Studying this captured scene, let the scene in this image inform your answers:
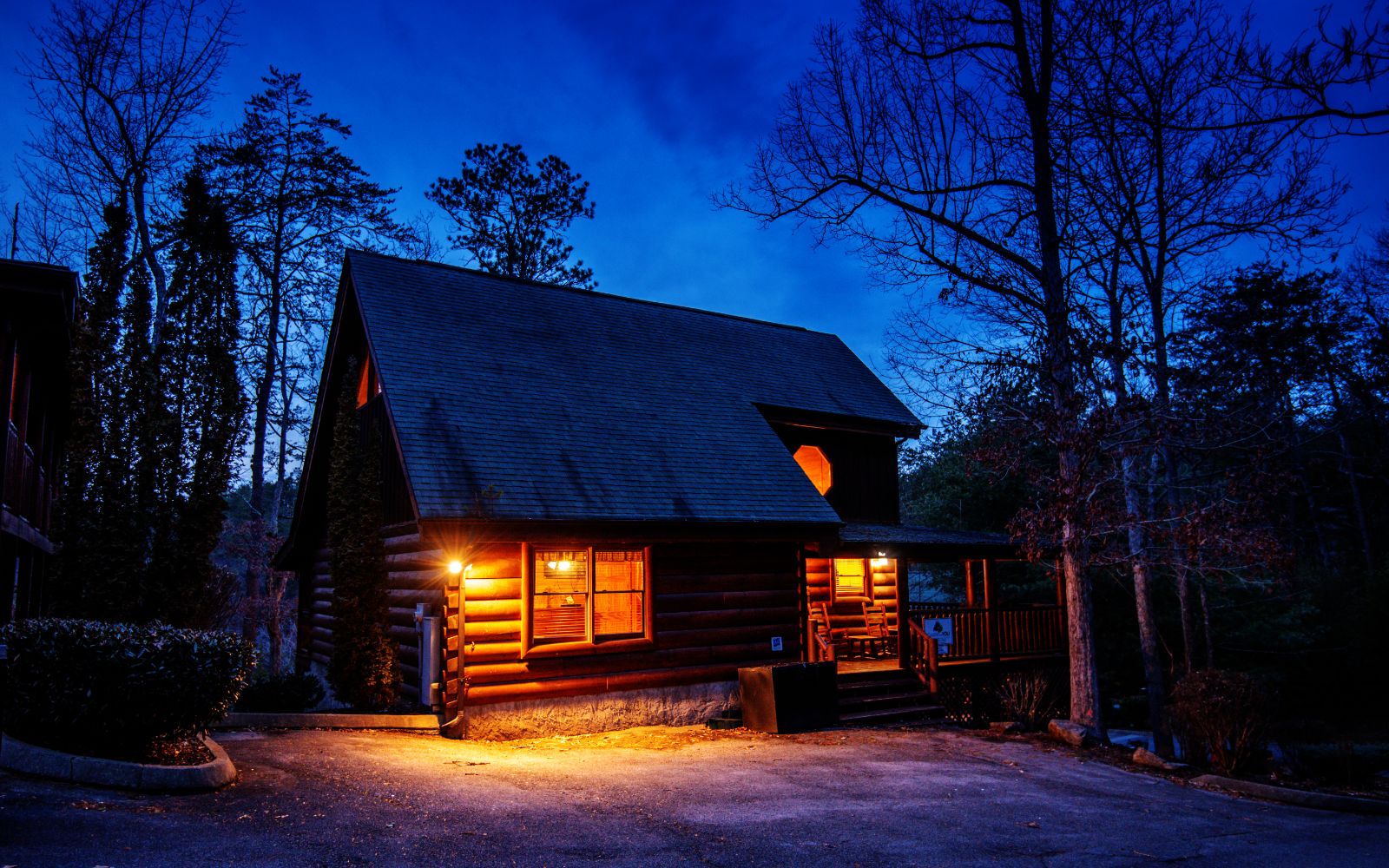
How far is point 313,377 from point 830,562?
52.2 ft

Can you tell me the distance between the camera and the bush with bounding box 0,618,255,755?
6.82 metres

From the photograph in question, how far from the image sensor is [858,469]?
771 inches

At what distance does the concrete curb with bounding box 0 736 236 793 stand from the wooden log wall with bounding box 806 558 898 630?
13584 millimetres

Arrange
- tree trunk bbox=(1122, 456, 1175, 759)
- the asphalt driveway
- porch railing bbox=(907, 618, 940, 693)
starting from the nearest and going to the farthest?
the asphalt driveway < tree trunk bbox=(1122, 456, 1175, 759) < porch railing bbox=(907, 618, 940, 693)

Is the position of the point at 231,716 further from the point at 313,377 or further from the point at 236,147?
the point at 236,147

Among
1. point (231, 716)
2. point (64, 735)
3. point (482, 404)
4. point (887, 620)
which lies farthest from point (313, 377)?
point (64, 735)

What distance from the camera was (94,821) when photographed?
18.5 feet

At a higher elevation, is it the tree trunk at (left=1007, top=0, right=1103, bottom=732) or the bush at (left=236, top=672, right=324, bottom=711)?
the tree trunk at (left=1007, top=0, right=1103, bottom=732)

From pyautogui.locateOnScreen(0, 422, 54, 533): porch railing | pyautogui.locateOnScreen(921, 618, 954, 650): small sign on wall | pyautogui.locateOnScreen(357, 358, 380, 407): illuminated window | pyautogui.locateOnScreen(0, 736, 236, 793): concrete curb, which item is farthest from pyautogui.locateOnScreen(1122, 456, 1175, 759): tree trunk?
pyautogui.locateOnScreen(0, 422, 54, 533): porch railing

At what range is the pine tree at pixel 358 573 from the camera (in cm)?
1322

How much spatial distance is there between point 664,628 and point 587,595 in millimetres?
1404

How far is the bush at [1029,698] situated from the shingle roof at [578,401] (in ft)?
15.1

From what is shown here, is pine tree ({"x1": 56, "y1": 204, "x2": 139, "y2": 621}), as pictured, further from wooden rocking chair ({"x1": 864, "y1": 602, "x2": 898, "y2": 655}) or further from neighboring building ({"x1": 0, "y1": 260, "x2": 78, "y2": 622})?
wooden rocking chair ({"x1": 864, "y1": 602, "x2": 898, "y2": 655})

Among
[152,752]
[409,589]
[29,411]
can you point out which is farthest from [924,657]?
[29,411]
